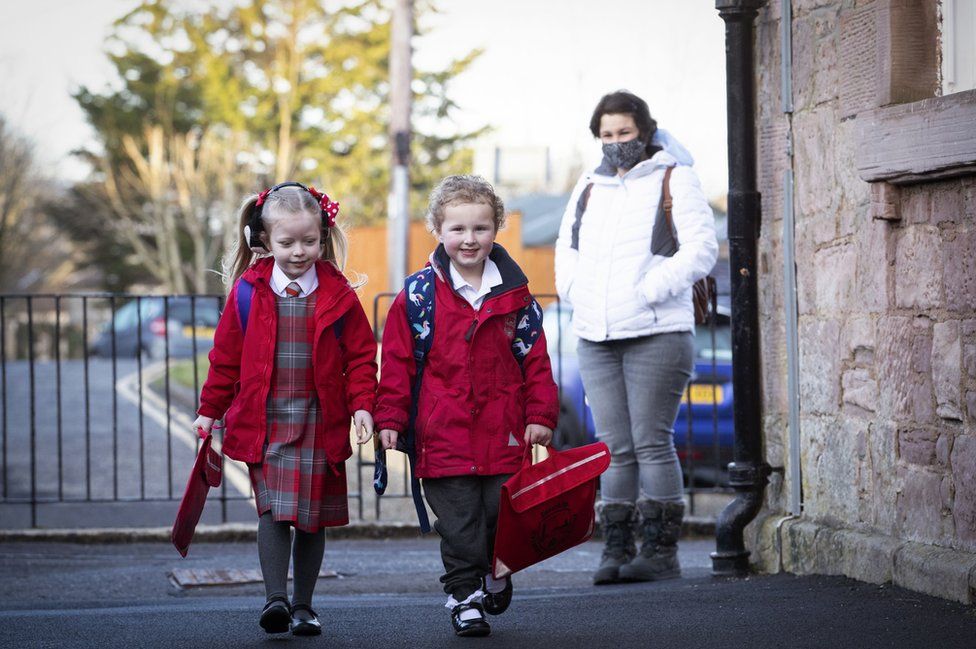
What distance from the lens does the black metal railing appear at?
8086mm

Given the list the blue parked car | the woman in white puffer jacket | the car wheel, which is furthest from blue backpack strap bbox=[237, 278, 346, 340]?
the car wheel

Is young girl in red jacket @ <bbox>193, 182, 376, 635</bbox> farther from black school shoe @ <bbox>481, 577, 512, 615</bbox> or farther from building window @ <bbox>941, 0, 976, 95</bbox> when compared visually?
building window @ <bbox>941, 0, 976, 95</bbox>

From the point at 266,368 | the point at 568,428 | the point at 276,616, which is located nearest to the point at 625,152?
the point at 266,368

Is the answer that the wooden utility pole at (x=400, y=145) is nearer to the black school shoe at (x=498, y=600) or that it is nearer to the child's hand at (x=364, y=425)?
the black school shoe at (x=498, y=600)

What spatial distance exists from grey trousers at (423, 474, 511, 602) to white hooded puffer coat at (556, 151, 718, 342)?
1.37 m

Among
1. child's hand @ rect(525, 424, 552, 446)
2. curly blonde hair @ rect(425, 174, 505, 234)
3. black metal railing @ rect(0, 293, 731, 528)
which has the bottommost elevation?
black metal railing @ rect(0, 293, 731, 528)

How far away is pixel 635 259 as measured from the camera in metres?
5.33

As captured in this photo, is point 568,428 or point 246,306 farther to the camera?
point 568,428

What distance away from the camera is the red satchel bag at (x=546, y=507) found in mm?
3961

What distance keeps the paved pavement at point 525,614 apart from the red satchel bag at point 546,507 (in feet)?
0.86

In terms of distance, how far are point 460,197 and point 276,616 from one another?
1404 millimetres

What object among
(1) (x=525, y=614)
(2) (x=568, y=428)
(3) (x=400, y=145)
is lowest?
(1) (x=525, y=614)

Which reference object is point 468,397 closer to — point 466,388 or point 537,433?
point 466,388

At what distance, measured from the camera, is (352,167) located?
1277 inches
